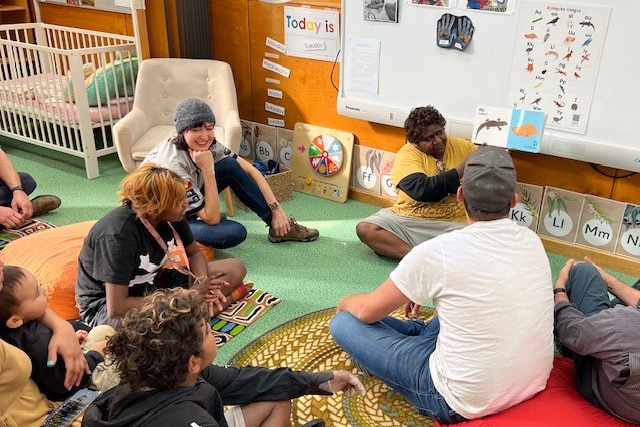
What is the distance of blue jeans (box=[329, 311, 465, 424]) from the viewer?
178 centimetres

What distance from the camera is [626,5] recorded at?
253 cm

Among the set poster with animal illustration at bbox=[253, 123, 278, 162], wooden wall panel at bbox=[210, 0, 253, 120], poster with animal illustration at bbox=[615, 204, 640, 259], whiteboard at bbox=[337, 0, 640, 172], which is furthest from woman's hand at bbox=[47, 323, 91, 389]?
wooden wall panel at bbox=[210, 0, 253, 120]

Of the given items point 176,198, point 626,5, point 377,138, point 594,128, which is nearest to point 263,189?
point 377,138

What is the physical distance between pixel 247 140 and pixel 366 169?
3.32 ft

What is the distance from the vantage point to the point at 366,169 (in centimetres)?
370

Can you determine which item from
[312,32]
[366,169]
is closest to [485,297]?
[366,169]

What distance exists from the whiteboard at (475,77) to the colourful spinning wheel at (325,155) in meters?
0.25

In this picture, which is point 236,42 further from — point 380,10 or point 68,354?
point 68,354

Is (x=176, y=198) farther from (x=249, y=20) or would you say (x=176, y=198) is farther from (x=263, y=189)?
(x=249, y=20)

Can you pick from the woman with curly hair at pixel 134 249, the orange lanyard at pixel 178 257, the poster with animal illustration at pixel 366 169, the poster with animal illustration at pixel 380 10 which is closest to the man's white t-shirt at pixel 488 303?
the woman with curly hair at pixel 134 249

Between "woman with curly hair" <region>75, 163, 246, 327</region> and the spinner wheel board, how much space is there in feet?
5.40

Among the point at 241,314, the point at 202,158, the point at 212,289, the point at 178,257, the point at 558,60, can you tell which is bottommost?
the point at 241,314

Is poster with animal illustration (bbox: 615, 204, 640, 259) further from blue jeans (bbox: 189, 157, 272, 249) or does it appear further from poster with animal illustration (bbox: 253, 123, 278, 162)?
poster with animal illustration (bbox: 253, 123, 278, 162)

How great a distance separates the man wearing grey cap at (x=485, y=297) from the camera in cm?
156
